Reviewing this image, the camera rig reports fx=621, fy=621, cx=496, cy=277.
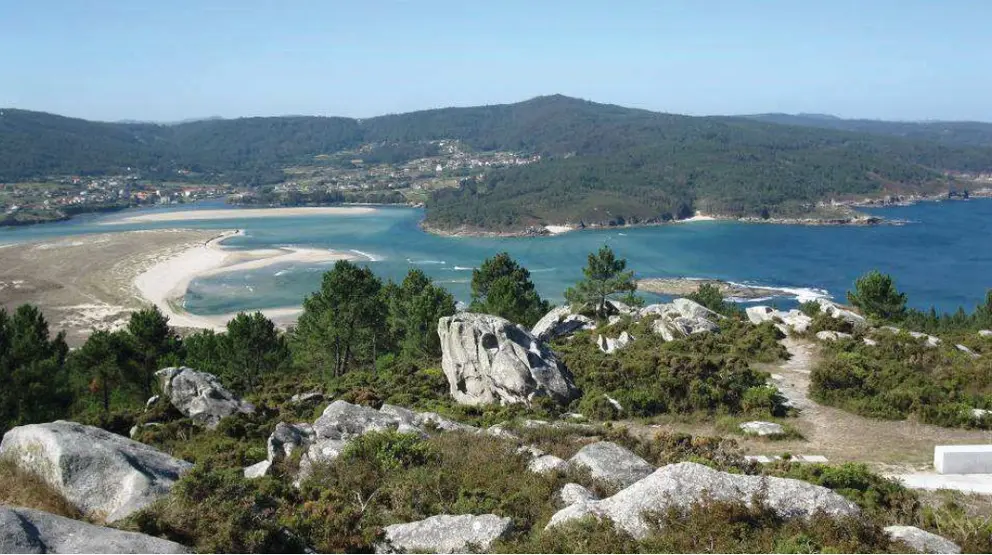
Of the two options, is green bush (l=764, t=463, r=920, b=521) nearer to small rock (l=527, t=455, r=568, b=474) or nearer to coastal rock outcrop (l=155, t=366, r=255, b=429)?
small rock (l=527, t=455, r=568, b=474)

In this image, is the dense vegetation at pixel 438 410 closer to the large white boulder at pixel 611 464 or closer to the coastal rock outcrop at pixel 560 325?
the large white boulder at pixel 611 464

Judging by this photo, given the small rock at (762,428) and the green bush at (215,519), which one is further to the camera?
the small rock at (762,428)

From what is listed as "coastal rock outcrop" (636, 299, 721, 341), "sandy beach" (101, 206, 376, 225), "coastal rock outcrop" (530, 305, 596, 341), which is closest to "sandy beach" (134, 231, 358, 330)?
"sandy beach" (101, 206, 376, 225)

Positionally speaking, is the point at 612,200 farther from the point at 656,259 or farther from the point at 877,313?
the point at 877,313

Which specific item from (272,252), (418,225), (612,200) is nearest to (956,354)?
(272,252)

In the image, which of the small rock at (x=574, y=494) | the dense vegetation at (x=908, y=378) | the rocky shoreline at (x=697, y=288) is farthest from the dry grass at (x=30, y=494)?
the rocky shoreline at (x=697, y=288)

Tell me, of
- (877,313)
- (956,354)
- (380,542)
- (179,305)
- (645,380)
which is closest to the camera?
(380,542)

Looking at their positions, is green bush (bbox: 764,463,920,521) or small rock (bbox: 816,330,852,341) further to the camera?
small rock (bbox: 816,330,852,341)
